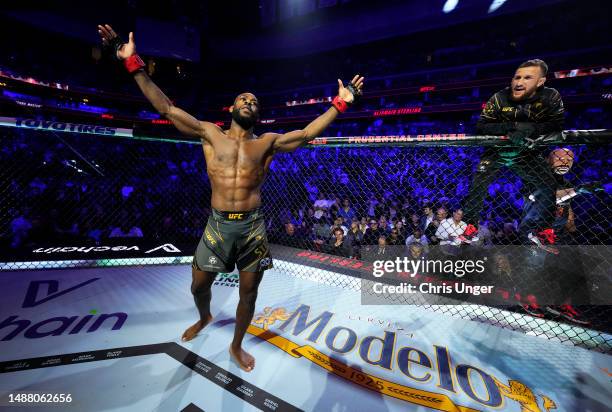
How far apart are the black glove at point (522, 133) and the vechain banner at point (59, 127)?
3415mm

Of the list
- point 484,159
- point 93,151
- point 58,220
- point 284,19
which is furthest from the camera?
point 284,19

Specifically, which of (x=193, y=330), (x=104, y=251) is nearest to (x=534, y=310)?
(x=193, y=330)

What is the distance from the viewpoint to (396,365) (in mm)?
1904

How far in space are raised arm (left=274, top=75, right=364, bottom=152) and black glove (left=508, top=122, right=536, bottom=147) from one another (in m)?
1.21

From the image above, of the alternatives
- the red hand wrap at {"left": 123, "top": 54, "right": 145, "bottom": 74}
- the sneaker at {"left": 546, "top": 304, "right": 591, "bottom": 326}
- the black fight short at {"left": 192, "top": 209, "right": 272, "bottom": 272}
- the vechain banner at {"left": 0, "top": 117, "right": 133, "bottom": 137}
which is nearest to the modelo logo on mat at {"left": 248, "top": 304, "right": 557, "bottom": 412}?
the black fight short at {"left": 192, "top": 209, "right": 272, "bottom": 272}

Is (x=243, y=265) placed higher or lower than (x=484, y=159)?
lower

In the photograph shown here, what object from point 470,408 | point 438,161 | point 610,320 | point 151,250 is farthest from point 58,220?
point 438,161

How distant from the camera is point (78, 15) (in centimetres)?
1180

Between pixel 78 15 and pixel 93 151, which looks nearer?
pixel 93 151

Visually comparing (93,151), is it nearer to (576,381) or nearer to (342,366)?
(342,366)

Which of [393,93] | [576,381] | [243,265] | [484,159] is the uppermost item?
[393,93]

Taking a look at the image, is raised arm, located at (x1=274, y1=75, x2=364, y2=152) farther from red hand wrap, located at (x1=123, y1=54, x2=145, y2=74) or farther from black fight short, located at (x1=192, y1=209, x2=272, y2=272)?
red hand wrap, located at (x1=123, y1=54, x2=145, y2=74)

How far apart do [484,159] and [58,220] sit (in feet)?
24.8

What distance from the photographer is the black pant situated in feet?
7.36
